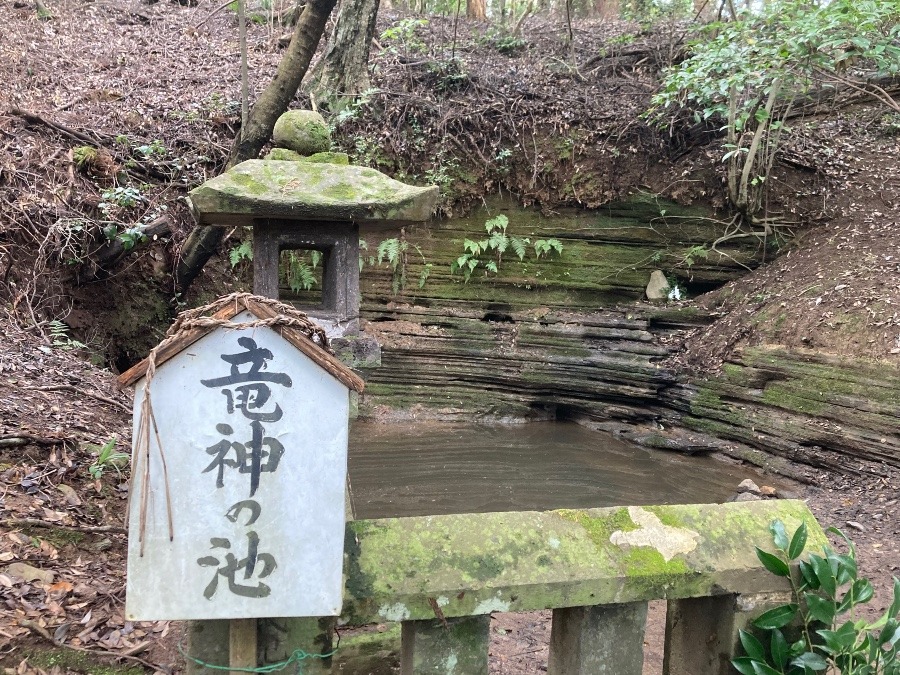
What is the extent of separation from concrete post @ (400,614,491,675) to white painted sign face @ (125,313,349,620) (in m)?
0.30

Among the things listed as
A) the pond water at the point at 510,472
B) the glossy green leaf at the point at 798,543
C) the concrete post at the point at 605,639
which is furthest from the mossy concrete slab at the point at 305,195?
the pond water at the point at 510,472

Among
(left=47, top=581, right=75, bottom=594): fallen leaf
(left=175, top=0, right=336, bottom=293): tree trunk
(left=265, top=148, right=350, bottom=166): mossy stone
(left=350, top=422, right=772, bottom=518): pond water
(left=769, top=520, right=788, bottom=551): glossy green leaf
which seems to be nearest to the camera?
(left=769, top=520, right=788, bottom=551): glossy green leaf

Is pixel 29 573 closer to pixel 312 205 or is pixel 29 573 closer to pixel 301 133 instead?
pixel 312 205

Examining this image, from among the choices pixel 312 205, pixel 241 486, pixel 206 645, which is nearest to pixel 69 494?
pixel 312 205

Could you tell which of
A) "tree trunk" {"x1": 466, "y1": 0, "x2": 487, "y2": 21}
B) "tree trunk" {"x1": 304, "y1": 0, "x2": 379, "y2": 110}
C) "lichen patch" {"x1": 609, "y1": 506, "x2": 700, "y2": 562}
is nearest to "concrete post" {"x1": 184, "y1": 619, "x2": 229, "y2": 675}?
"lichen patch" {"x1": 609, "y1": 506, "x2": 700, "y2": 562}

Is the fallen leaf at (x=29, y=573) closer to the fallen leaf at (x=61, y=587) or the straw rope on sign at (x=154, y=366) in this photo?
the fallen leaf at (x=61, y=587)

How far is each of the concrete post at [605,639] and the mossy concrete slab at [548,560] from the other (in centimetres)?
8

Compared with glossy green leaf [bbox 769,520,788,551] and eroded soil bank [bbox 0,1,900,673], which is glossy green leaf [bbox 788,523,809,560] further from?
eroded soil bank [bbox 0,1,900,673]

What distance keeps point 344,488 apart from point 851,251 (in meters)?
8.92

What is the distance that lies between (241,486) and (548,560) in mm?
844

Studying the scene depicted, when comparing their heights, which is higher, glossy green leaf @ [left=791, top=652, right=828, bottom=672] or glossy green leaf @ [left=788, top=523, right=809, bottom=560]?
glossy green leaf @ [left=788, top=523, right=809, bottom=560]

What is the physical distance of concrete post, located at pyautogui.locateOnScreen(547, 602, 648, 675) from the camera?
1.69 metres

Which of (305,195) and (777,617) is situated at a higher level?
(305,195)

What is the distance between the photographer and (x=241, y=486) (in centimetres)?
140
